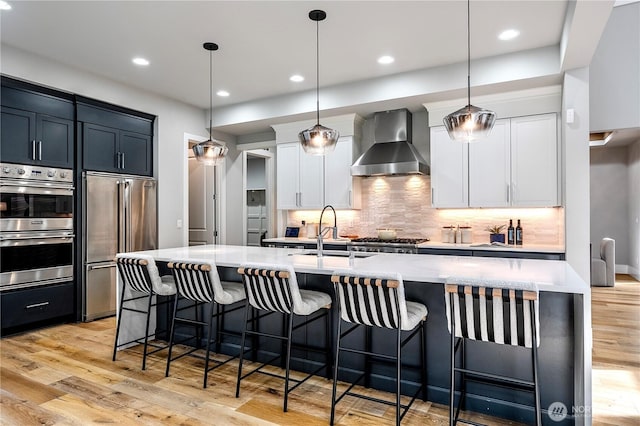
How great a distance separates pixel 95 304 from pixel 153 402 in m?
2.52

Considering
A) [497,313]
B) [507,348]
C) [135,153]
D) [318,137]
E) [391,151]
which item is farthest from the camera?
[135,153]

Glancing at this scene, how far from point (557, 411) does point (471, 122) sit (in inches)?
70.2

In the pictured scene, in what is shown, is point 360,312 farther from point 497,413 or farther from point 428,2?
point 428,2

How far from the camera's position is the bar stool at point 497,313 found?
6.06ft

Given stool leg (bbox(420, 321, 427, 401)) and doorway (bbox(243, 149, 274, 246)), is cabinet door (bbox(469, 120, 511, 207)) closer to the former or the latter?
stool leg (bbox(420, 321, 427, 401))

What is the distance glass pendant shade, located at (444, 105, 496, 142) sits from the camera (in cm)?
261

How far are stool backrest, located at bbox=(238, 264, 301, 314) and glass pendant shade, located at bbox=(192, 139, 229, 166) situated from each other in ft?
5.18

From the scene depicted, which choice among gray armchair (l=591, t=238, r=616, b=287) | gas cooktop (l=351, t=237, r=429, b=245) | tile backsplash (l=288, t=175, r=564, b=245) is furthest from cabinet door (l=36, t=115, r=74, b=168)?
gray armchair (l=591, t=238, r=616, b=287)

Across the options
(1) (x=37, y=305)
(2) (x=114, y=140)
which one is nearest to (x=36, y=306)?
(1) (x=37, y=305)

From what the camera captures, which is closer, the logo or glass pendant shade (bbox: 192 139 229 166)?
the logo

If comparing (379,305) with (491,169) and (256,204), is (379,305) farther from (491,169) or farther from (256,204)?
(256,204)

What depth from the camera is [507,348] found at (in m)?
2.32

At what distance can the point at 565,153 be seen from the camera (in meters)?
3.86

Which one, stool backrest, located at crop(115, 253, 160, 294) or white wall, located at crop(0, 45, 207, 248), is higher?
white wall, located at crop(0, 45, 207, 248)
